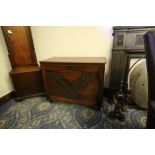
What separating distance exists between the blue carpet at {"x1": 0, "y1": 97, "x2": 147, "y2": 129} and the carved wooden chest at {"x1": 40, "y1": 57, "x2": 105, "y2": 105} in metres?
0.14

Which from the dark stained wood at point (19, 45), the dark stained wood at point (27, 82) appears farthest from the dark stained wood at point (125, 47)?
the dark stained wood at point (19, 45)

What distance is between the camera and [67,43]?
5.80ft

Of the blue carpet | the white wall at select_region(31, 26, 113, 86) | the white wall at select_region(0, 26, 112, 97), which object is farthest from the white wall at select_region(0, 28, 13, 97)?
the white wall at select_region(31, 26, 113, 86)

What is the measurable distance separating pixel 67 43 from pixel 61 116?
112 cm

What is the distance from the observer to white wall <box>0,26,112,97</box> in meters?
1.62

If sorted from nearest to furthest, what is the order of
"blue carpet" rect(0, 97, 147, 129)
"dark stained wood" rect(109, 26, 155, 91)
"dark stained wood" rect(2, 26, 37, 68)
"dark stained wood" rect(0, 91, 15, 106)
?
"blue carpet" rect(0, 97, 147, 129) → "dark stained wood" rect(109, 26, 155, 91) → "dark stained wood" rect(2, 26, 37, 68) → "dark stained wood" rect(0, 91, 15, 106)

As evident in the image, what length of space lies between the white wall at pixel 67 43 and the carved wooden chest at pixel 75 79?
33cm

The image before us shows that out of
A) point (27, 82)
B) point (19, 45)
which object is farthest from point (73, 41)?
point (27, 82)

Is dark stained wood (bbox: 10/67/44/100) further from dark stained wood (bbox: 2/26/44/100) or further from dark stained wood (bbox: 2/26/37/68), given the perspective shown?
dark stained wood (bbox: 2/26/37/68)

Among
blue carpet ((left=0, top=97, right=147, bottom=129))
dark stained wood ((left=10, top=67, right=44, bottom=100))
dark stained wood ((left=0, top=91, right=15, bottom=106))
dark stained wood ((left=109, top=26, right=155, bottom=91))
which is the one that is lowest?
blue carpet ((left=0, top=97, right=147, bottom=129))

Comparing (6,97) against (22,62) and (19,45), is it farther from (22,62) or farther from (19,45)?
(19,45)

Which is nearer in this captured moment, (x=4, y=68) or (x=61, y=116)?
(x=61, y=116)
